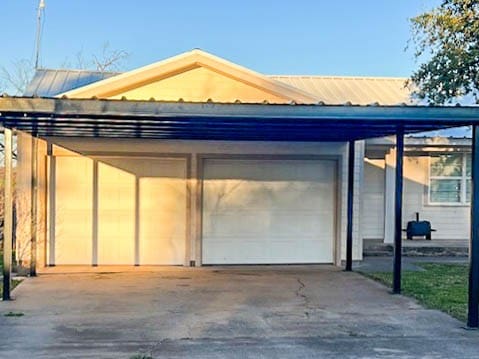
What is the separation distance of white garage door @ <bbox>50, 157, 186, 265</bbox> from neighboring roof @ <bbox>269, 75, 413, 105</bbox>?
5.07 metres

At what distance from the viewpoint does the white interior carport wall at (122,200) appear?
11.5 metres

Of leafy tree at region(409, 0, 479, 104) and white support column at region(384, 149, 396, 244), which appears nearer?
leafy tree at region(409, 0, 479, 104)

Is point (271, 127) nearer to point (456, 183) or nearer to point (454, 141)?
point (454, 141)

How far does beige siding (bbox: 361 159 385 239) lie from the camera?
14773mm

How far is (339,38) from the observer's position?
80.7 ft

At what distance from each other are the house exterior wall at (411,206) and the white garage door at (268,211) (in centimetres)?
294

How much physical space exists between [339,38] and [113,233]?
1632cm

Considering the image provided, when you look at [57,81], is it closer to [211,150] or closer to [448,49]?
[211,150]

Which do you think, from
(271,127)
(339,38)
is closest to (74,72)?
(271,127)

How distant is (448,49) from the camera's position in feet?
41.0

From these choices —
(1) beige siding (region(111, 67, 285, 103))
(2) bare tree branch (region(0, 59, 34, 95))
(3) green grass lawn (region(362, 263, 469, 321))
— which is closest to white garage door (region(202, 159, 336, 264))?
(1) beige siding (region(111, 67, 285, 103))

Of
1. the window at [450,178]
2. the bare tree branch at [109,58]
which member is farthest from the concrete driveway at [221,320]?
the bare tree branch at [109,58]

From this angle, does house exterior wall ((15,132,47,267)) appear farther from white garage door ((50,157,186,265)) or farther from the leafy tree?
the leafy tree

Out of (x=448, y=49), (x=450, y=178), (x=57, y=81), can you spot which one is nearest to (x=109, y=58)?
(x=57, y=81)
